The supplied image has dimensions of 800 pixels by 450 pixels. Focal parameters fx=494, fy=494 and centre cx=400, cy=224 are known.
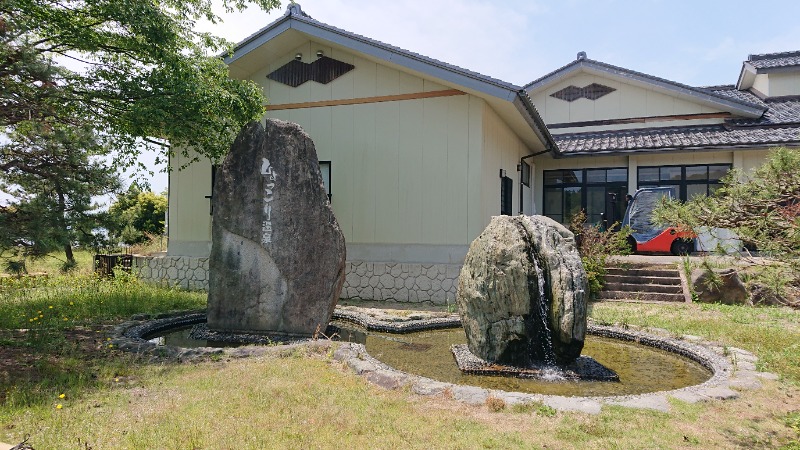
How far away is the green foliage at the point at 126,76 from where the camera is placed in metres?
6.20

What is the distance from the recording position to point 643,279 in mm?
11164

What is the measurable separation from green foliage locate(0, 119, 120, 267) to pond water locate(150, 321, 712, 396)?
6.47ft

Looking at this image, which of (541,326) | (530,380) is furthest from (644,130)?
(530,380)

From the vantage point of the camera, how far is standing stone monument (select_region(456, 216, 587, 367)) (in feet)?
16.8

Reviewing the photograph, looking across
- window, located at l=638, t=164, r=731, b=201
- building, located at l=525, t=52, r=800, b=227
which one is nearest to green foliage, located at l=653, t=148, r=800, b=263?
building, located at l=525, t=52, r=800, b=227

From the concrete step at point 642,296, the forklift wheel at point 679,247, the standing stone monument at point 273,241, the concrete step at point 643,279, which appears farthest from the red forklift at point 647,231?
the standing stone monument at point 273,241

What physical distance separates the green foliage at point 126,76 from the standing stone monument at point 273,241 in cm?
135

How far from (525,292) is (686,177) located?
1306 cm

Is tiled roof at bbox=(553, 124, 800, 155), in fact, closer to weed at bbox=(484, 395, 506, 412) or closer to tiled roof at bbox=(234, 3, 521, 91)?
tiled roof at bbox=(234, 3, 521, 91)

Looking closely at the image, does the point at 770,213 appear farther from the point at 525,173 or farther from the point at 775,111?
the point at 775,111

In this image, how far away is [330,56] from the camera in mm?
11125

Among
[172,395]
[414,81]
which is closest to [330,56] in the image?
[414,81]

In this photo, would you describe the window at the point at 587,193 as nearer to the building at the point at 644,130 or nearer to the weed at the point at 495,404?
the building at the point at 644,130

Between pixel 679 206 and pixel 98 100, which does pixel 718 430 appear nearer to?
pixel 679 206
